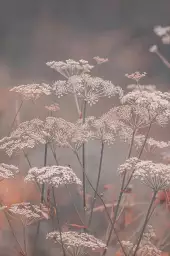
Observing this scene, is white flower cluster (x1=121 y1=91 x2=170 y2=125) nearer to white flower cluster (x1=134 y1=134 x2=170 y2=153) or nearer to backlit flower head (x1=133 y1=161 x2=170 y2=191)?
white flower cluster (x1=134 y1=134 x2=170 y2=153)

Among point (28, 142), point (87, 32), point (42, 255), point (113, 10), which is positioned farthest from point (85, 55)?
point (42, 255)

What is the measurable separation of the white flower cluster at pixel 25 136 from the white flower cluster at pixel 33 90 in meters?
0.14

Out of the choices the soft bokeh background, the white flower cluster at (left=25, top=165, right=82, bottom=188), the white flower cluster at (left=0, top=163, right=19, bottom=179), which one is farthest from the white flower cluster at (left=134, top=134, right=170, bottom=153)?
the white flower cluster at (left=0, top=163, right=19, bottom=179)

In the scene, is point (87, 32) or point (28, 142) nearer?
point (28, 142)

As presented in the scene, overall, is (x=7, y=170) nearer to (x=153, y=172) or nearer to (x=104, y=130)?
(x=104, y=130)

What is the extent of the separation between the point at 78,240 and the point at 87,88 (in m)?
0.72

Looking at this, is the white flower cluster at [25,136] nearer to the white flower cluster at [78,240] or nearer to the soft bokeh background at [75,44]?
the soft bokeh background at [75,44]

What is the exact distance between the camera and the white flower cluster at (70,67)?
6.37 ft

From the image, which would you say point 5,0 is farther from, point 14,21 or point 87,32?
point 87,32

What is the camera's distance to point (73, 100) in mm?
2096

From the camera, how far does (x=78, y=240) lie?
1828mm

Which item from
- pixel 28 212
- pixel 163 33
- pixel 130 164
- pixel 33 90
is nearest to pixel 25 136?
pixel 33 90

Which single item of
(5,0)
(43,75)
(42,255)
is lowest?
(42,255)

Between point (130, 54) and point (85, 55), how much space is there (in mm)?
239
